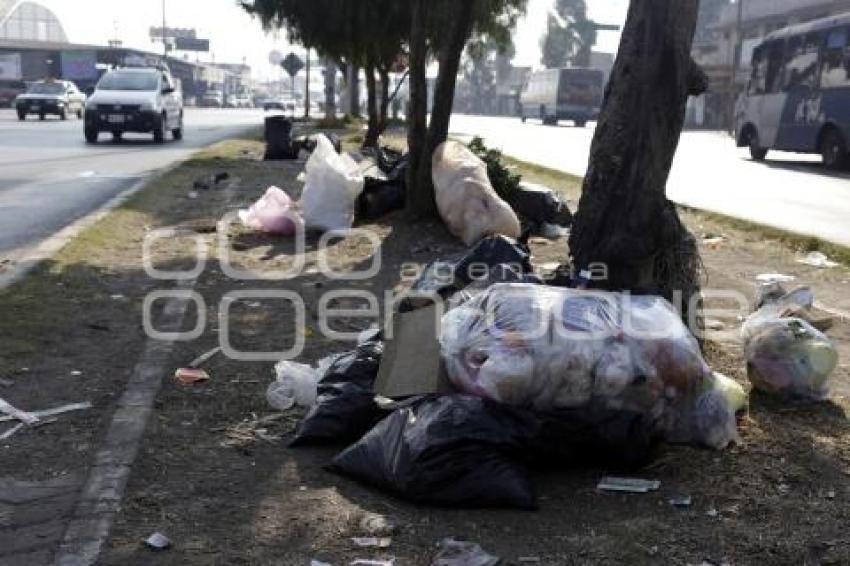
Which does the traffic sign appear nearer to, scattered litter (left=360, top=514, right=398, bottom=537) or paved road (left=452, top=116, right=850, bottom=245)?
paved road (left=452, top=116, right=850, bottom=245)

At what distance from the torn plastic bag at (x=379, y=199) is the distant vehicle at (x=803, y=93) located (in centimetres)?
1285

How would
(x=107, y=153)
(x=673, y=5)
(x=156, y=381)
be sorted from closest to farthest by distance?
(x=156, y=381)
(x=673, y=5)
(x=107, y=153)

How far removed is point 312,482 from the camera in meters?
3.48

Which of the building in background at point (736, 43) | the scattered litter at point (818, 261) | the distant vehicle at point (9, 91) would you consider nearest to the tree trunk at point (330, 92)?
the building in background at point (736, 43)

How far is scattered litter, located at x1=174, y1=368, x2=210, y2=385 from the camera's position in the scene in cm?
460

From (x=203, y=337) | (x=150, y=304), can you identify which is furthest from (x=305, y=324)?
(x=150, y=304)

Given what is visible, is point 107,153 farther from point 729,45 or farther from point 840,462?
point 729,45

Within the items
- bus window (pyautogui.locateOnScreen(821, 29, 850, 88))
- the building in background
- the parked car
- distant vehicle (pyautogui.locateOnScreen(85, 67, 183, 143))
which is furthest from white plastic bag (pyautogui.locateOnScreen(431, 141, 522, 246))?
the parked car

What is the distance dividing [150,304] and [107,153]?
46.8 ft

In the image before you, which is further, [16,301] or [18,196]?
[18,196]

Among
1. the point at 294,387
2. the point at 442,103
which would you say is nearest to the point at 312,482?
the point at 294,387

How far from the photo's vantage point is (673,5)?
493 centimetres

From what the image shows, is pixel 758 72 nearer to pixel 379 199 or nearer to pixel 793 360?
pixel 379 199

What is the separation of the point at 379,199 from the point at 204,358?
17.7 feet
